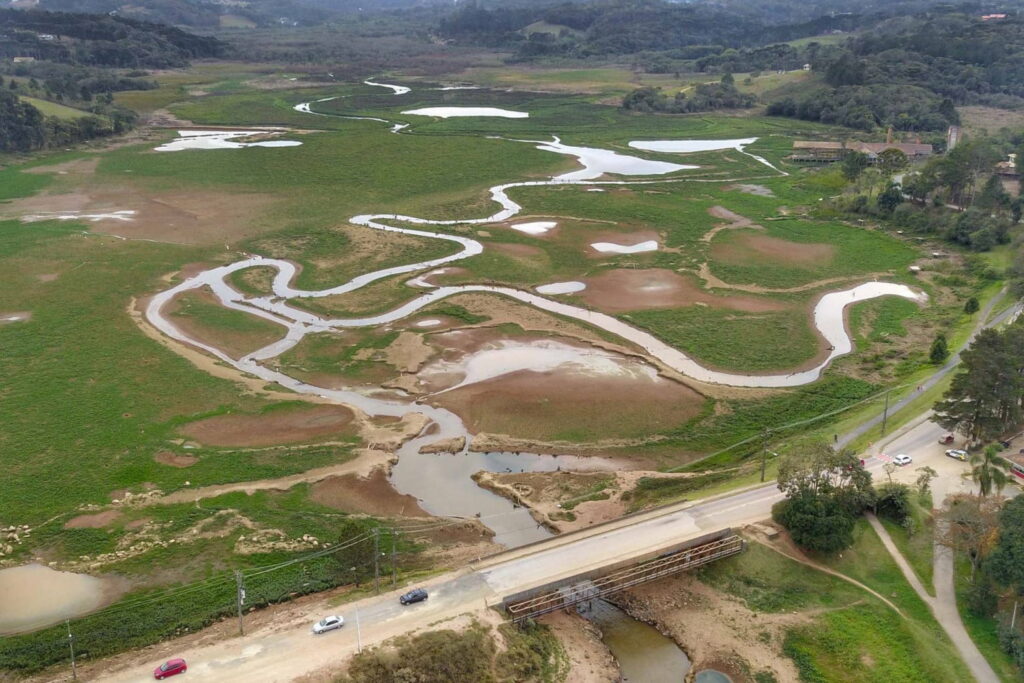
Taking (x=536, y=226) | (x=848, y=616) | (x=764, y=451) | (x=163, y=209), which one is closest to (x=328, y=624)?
(x=848, y=616)

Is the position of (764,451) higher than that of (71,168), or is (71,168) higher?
(71,168)

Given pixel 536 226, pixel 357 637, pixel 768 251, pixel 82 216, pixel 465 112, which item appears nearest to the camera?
pixel 357 637

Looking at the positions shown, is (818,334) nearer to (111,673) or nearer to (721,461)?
(721,461)

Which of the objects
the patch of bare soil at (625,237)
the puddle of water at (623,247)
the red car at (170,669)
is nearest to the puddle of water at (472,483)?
the red car at (170,669)

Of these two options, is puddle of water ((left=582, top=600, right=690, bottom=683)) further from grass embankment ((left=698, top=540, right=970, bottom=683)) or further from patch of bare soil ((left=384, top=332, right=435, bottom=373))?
patch of bare soil ((left=384, top=332, right=435, bottom=373))

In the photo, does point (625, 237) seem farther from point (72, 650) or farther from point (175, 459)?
point (72, 650)

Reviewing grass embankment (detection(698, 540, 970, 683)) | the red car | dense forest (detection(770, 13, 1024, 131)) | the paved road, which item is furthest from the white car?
dense forest (detection(770, 13, 1024, 131))
